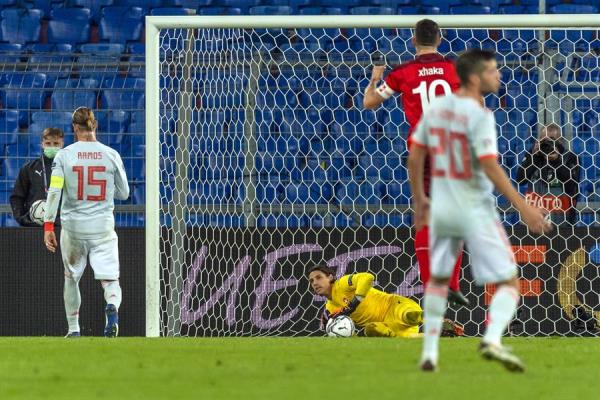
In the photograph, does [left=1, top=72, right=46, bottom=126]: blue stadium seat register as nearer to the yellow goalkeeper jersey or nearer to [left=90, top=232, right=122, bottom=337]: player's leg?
[left=90, top=232, right=122, bottom=337]: player's leg

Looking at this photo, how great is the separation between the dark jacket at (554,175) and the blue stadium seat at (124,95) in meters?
3.95


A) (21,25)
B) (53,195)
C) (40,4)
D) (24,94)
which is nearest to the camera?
(53,195)

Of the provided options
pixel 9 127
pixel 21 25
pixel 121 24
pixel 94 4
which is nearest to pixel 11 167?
pixel 9 127

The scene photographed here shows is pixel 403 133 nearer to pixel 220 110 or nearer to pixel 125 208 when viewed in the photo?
pixel 220 110

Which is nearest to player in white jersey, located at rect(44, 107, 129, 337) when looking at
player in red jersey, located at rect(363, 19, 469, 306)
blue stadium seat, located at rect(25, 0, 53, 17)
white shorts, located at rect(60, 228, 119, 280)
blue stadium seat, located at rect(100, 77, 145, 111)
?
white shorts, located at rect(60, 228, 119, 280)

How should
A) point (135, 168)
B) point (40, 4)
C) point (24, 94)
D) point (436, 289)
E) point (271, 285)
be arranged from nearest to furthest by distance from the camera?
point (436, 289)
point (271, 285)
point (24, 94)
point (135, 168)
point (40, 4)

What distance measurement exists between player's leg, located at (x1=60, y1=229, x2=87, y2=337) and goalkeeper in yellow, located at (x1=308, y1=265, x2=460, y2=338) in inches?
77.8

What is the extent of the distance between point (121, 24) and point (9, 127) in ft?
14.7

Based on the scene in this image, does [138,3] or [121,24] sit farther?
[138,3]

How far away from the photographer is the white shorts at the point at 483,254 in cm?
613

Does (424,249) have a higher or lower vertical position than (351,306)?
higher

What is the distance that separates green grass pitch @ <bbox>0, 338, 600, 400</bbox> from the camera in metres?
5.54

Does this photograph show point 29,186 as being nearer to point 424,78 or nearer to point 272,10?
point 424,78

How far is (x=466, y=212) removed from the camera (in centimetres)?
611
